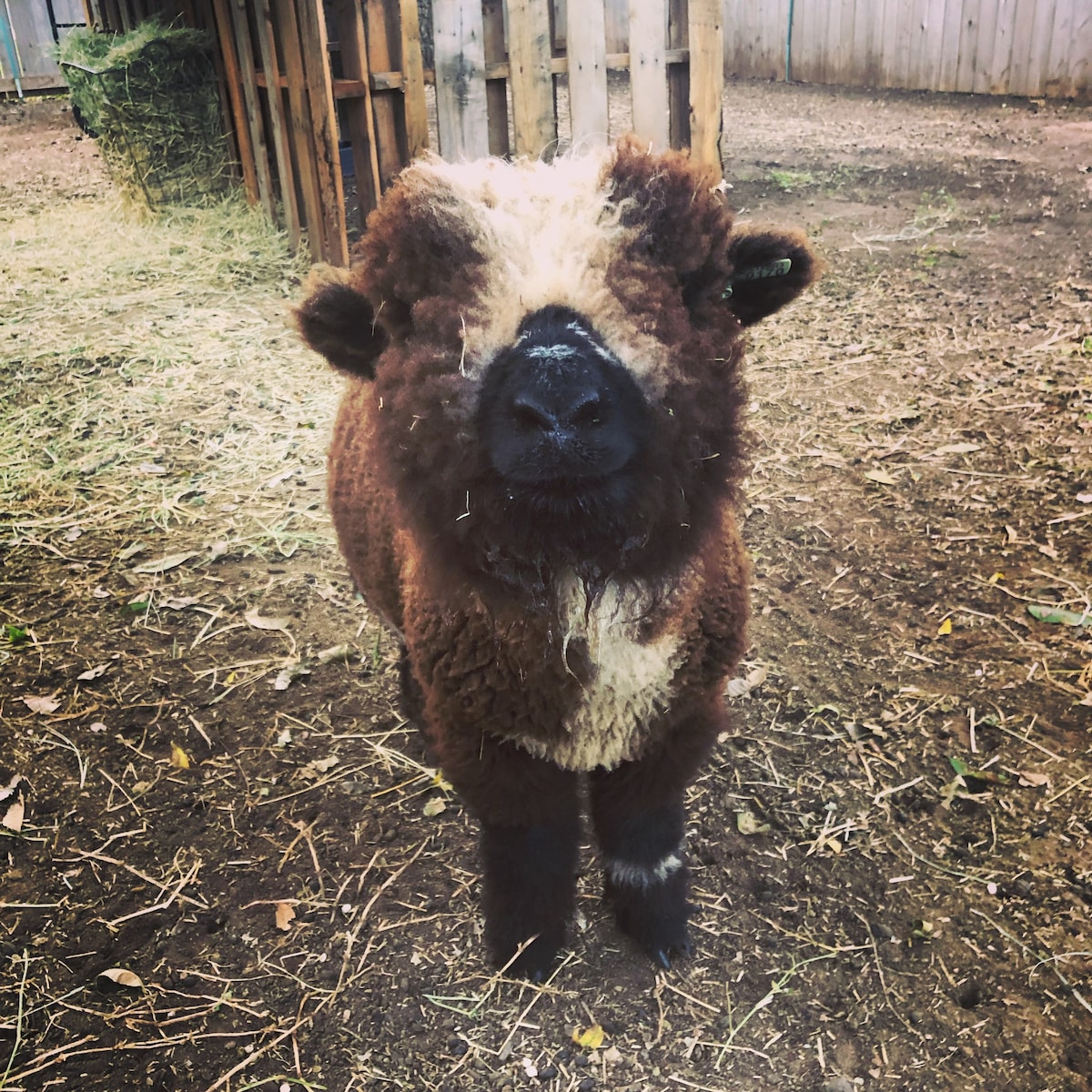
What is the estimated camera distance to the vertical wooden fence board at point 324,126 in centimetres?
555

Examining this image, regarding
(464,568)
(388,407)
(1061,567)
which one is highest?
(388,407)

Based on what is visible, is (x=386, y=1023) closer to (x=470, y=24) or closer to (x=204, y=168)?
(x=470, y=24)

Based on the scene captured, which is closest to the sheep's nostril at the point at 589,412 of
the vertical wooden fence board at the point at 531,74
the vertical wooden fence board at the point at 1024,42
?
the vertical wooden fence board at the point at 531,74

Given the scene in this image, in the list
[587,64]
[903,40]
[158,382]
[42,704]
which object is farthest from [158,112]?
[903,40]

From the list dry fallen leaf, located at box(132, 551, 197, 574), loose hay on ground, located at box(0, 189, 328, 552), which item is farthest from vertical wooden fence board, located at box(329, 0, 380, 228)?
dry fallen leaf, located at box(132, 551, 197, 574)

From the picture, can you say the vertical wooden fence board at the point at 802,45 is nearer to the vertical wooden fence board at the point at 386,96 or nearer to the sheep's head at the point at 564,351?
the vertical wooden fence board at the point at 386,96

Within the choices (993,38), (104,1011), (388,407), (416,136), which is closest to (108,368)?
(416,136)

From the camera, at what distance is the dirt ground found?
215 cm

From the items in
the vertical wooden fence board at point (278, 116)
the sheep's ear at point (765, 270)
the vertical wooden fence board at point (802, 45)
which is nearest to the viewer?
the sheep's ear at point (765, 270)

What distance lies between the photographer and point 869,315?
5.74 meters

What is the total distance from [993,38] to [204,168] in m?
8.61

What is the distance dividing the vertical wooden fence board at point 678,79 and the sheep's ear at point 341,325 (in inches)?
197

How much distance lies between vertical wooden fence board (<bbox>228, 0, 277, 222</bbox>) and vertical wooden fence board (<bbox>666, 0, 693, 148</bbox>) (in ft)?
10.3

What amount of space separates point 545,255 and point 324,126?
5.05m
